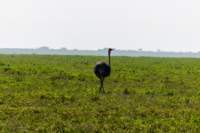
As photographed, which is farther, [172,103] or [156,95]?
[156,95]

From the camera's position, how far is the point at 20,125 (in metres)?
13.6

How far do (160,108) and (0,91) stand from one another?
7.38 meters

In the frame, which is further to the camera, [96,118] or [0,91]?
[0,91]

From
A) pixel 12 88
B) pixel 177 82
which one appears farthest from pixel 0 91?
pixel 177 82

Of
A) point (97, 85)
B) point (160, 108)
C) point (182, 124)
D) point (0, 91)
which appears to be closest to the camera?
point (182, 124)

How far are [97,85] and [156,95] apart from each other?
417 cm

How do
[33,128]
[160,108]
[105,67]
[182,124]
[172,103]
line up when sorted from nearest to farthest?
1. [33,128]
2. [182,124]
3. [160,108]
4. [172,103]
5. [105,67]

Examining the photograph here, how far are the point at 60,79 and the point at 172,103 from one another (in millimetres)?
9869

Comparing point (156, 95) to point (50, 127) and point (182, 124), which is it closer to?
point (182, 124)

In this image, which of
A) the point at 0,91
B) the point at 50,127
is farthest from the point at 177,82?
the point at 50,127

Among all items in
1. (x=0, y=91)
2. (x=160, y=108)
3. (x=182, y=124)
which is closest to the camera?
(x=182, y=124)

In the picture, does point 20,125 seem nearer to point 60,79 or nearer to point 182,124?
point 182,124

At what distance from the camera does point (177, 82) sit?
27.0 m

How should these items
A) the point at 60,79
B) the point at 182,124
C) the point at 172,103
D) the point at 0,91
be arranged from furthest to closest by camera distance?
the point at 60,79, the point at 0,91, the point at 172,103, the point at 182,124
